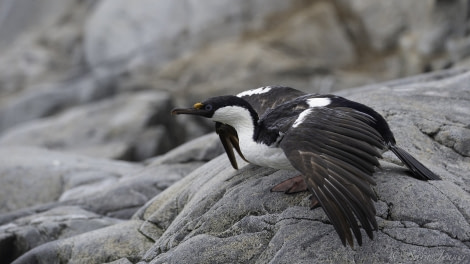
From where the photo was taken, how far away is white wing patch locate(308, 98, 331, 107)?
4.27 m

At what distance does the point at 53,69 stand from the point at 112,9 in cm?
236

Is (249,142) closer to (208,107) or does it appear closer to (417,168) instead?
(208,107)

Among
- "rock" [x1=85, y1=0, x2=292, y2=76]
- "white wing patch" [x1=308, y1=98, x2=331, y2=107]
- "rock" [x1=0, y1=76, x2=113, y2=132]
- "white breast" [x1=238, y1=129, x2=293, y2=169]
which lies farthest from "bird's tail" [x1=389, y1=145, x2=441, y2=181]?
"rock" [x1=0, y1=76, x2=113, y2=132]

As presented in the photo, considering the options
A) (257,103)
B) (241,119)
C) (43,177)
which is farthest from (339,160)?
(43,177)

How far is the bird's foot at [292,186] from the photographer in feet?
13.4

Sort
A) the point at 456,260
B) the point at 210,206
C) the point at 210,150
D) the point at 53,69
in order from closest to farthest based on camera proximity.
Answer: the point at 456,260
the point at 210,206
the point at 210,150
the point at 53,69

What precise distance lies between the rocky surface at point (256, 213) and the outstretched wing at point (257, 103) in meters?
0.17

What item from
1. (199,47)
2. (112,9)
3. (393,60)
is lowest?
(393,60)

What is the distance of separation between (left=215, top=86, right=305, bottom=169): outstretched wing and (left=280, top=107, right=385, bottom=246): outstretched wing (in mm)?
932

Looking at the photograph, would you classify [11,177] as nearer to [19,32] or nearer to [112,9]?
[112,9]

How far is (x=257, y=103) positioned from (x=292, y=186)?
1131 millimetres

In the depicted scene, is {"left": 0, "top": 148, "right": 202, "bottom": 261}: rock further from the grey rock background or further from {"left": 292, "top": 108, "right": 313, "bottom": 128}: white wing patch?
{"left": 292, "top": 108, "right": 313, "bottom": 128}: white wing patch

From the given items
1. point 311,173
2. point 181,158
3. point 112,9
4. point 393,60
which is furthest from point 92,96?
point 311,173

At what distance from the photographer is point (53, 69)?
17438 millimetres
